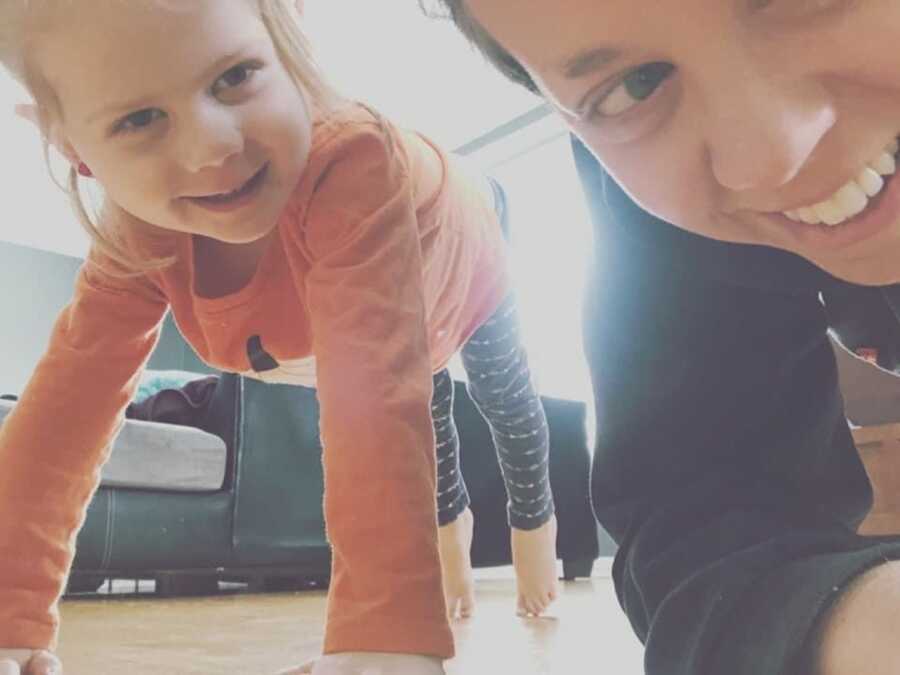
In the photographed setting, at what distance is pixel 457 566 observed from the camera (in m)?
1.48

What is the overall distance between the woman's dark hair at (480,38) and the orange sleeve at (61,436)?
49 cm

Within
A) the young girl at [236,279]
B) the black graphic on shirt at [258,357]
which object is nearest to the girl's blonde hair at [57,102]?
the young girl at [236,279]

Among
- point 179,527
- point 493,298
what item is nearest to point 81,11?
point 493,298

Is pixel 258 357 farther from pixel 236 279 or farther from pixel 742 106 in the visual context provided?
pixel 742 106

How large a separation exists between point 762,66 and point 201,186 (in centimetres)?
56

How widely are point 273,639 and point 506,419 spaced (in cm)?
54

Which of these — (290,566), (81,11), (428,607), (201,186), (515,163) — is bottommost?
(290,566)

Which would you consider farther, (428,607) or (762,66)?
(428,607)

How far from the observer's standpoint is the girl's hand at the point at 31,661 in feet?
2.42

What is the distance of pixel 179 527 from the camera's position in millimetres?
2232

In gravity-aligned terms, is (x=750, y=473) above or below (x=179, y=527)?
above

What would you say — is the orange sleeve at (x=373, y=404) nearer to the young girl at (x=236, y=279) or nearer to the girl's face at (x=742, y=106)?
the young girl at (x=236, y=279)

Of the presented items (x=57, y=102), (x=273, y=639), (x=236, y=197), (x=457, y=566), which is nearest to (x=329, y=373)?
(x=236, y=197)

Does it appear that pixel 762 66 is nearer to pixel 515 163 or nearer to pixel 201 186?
pixel 201 186
